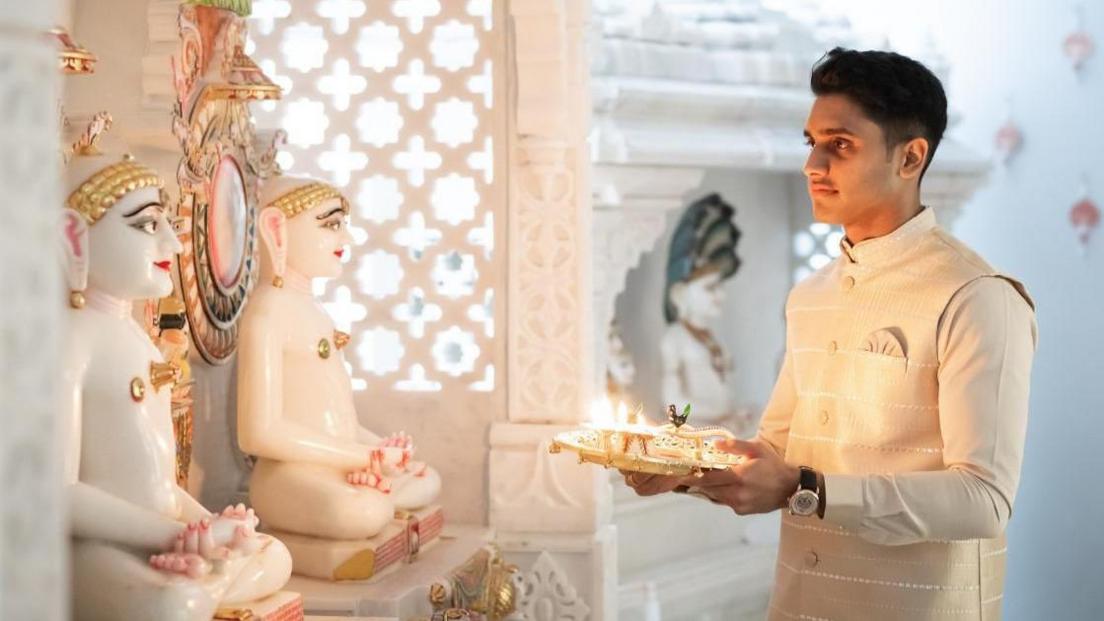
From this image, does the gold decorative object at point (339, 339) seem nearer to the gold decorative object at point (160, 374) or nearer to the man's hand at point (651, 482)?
the gold decorative object at point (160, 374)

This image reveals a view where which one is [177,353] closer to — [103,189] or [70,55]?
[103,189]

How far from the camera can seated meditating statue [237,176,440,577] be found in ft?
10.7

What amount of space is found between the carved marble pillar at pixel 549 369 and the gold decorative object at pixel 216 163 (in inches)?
29.9

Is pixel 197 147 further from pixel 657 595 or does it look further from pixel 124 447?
pixel 657 595

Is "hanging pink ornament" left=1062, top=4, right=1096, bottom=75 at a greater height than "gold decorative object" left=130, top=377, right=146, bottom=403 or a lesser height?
greater

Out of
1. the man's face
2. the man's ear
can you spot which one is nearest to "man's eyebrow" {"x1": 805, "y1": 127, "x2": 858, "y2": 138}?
the man's face

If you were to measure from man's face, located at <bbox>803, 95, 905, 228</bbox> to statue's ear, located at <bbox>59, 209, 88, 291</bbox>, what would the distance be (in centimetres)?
130

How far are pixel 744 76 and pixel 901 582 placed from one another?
3777mm

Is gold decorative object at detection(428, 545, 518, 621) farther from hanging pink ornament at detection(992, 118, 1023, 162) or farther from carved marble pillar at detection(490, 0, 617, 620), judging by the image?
hanging pink ornament at detection(992, 118, 1023, 162)

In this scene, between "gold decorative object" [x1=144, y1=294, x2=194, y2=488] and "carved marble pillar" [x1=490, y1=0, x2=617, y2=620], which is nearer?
"gold decorative object" [x1=144, y1=294, x2=194, y2=488]

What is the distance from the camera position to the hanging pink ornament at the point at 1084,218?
6.38m

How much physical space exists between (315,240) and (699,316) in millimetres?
3156

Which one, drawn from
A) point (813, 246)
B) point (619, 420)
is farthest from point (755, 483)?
point (813, 246)

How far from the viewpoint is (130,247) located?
8.29 ft
